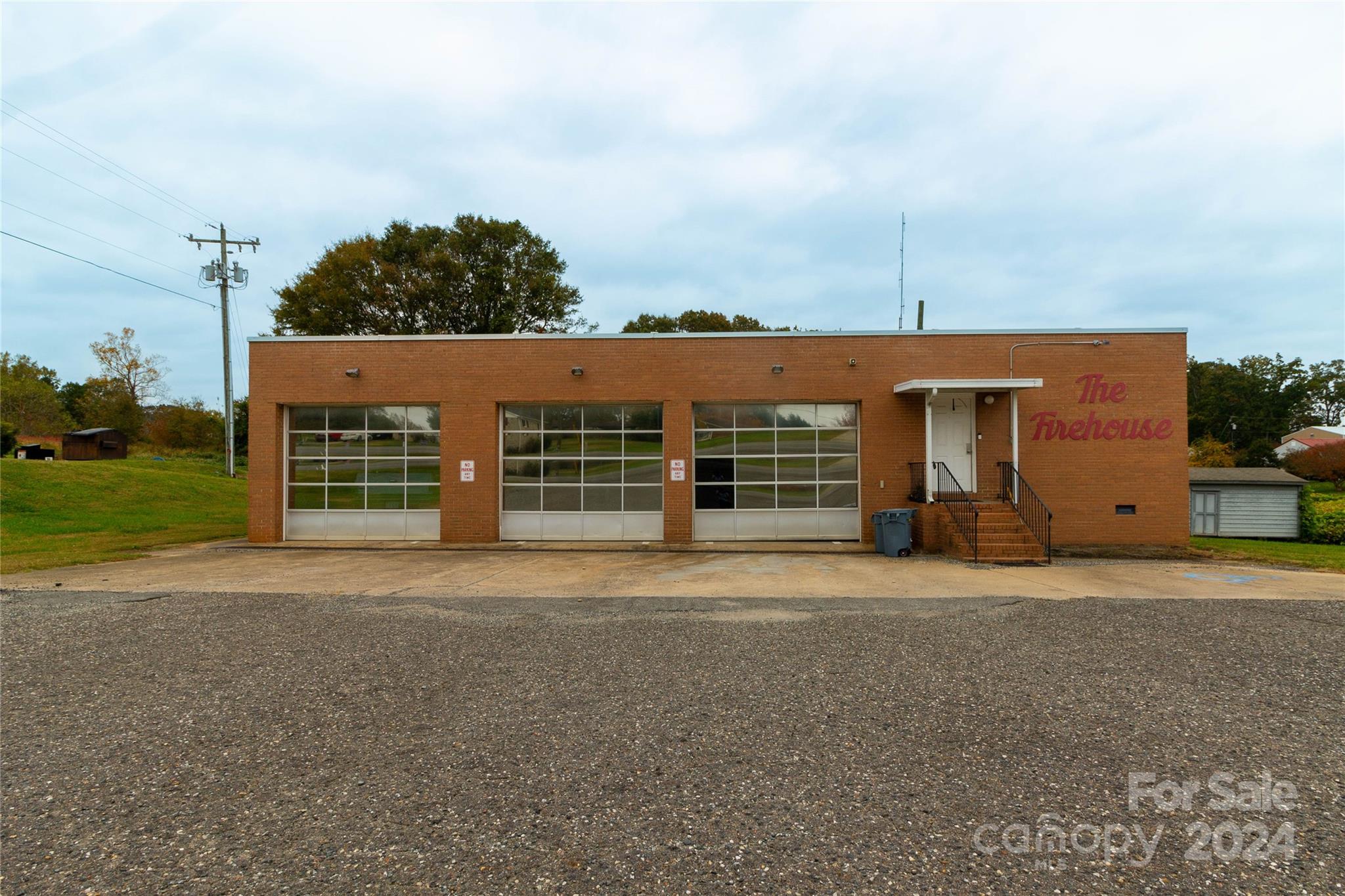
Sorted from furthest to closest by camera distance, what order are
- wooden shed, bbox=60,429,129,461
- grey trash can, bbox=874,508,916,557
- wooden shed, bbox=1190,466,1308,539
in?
wooden shed, bbox=60,429,129,461 < wooden shed, bbox=1190,466,1308,539 < grey trash can, bbox=874,508,916,557

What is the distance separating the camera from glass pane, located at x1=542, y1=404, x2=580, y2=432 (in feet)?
54.5

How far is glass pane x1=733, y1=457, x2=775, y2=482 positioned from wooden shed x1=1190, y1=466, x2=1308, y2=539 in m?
21.8

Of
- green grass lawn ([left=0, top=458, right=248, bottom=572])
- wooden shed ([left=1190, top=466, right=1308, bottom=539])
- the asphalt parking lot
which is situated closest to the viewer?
Result: the asphalt parking lot

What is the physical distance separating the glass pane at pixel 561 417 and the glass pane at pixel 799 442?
4820 millimetres

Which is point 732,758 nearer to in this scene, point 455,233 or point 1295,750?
point 1295,750

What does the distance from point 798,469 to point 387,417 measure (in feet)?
32.4

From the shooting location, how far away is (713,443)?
16391 mm

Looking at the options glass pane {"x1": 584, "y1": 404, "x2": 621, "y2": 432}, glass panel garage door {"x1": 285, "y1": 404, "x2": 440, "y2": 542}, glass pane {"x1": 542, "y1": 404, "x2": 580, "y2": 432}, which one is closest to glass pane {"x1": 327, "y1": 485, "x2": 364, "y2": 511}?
glass panel garage door {"x1": 285, "y1": 404, "x2": 440, "y2": 542}

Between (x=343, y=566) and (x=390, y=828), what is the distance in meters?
10.4

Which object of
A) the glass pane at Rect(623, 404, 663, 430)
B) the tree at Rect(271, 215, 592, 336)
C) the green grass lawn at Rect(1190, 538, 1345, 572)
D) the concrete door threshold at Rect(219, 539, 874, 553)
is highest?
the tree at Rect(271, 215, 592, 336)

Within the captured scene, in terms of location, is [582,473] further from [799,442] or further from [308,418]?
[308,418]

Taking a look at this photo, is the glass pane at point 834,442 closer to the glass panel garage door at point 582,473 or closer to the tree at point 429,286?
the glass panel garage door at point 582,473

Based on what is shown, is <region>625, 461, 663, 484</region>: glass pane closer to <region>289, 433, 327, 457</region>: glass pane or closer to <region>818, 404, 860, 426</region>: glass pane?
<region>818, 404, 860, 426</region>: glass pane

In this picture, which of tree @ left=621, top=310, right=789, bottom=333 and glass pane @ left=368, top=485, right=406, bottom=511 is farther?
tree @ left=621, top=310, right=789, bottom=333
